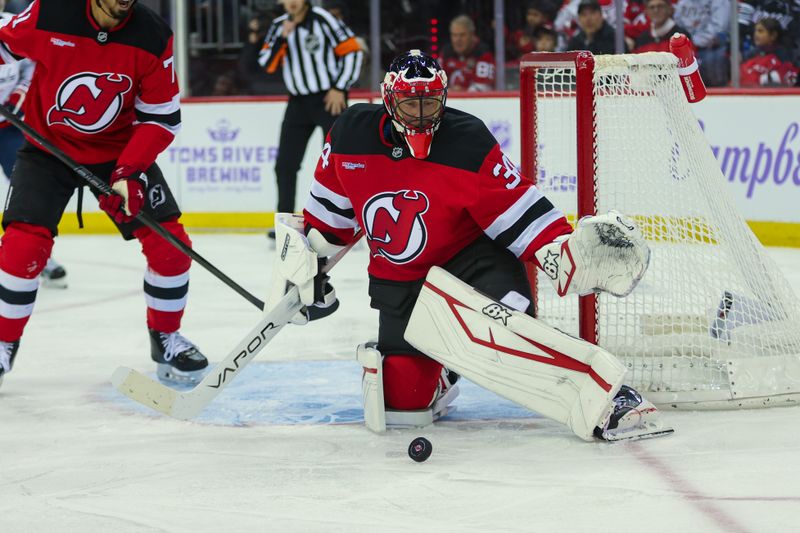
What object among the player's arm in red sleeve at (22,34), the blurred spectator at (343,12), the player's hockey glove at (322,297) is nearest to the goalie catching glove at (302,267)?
the player's hockey glove at (322,297)

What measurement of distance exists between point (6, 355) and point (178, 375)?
1.45 feet

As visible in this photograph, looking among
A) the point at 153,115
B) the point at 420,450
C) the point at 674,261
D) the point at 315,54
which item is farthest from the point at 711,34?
the point at 420,450

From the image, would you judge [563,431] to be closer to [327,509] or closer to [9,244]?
[327,509]

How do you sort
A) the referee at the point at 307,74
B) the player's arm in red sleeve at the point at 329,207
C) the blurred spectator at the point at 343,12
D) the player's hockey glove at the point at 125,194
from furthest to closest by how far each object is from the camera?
the blurred spectator at the point at 343,12, the referee at the point at 307,74, the player's hockey glove at the point at 125,194, the player's arm in red sleeve at the point at 329,207

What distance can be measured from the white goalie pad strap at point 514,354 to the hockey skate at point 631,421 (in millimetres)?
34

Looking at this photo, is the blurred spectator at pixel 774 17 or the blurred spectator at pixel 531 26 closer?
the blurred spectator at pixel 774 17

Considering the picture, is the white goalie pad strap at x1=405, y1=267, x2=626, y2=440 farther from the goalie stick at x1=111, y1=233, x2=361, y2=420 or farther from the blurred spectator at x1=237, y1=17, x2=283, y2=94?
the blurred spectator at x1=237, y1=17, x2=283, y2=94

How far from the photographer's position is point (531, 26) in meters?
6.60

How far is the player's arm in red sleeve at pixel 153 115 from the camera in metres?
3.02

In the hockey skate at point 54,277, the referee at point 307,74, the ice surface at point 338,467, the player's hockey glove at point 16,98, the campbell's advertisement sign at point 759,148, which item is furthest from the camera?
the referee at point 307,74

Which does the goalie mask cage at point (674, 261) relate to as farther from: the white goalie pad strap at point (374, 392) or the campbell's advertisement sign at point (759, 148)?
the campbell's advertisement sign at point (759, 148)

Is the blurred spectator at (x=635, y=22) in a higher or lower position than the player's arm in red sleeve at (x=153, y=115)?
lower

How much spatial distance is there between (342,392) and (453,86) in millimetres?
3907


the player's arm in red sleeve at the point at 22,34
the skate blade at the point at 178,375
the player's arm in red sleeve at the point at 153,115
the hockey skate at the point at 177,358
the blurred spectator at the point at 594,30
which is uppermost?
the player's arm in red sleeve at the point at 22,34
